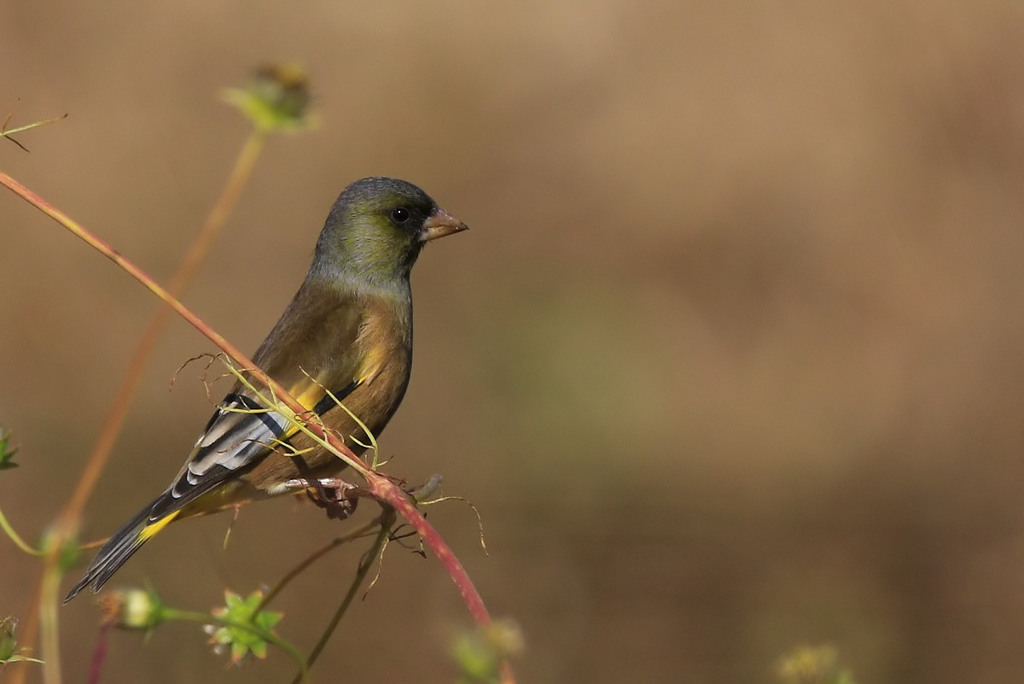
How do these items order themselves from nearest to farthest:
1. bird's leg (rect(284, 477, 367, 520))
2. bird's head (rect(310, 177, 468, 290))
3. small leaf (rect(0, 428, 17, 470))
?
1. small leaf (rect(0, 428, 17, 470))
2. bird's leg (rect(284, 477, 367, 520))
3. bird's head (rect(310, 177, 468, 290))

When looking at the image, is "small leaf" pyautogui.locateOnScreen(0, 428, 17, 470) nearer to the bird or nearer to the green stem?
the green stem

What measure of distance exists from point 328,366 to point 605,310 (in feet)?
19.9

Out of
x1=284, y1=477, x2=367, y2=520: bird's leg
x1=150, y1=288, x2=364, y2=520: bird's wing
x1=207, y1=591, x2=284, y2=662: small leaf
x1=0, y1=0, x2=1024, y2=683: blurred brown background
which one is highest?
x1=207, y1=591, x2=284, y2=662: small leaf

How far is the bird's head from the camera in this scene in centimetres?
575

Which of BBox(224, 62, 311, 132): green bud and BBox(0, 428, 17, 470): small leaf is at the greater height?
BBox(224, 62, 311, 132): green bud

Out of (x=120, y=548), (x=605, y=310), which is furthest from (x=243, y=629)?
(x=605, y=310)

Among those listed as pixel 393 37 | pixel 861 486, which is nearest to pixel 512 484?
pixel 861 486

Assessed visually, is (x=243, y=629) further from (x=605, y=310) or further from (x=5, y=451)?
(x=605, y=310)

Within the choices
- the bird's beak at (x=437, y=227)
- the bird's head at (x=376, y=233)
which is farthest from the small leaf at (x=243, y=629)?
the bird's beak at (x=437, y=227)

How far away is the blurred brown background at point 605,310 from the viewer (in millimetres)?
8789

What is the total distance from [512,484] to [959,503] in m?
3.35

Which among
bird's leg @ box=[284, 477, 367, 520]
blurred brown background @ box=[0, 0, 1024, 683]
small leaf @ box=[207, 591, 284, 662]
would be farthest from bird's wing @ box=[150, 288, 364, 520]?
blurred brown background @ box=[0, 0, 1024, 683]

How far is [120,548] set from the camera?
13.7 feet

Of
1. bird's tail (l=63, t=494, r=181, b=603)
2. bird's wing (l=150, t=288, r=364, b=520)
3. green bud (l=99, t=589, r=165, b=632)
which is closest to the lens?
green bud (l=99, t=589, r=165, b=632)
